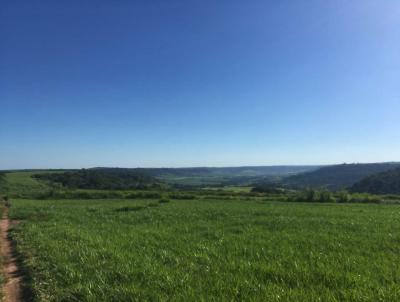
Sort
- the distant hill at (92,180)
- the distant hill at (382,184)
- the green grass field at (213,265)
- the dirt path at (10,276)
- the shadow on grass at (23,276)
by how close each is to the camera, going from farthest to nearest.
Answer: the distant hill at (382,184)
the distant hill at (92,180)
the dirt path at (10,276)
the shadow on grass at (23,276)
the green grass field at (213,265)

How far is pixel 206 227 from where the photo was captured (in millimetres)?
18359

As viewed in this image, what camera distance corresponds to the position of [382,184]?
12500 centimetres

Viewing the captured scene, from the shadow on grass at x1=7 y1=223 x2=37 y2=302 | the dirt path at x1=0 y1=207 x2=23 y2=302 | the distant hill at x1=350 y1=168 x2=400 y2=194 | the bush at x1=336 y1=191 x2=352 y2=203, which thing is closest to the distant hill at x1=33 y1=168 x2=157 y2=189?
the bush at x1=336 y1=191 x2=352 y2=203

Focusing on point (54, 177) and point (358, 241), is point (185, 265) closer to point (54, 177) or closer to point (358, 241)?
point (358, 241)

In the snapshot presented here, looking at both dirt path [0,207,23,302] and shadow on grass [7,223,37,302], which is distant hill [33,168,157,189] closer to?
dirt path [0,207,23,302]

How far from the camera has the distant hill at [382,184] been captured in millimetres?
120438

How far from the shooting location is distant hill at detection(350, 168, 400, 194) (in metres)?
120

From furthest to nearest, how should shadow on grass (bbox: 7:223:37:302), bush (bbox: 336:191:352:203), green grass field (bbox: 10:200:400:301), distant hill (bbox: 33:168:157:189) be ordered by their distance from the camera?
1. distant hill (bbox: 33:168:157:189)
2. bush (bbox: 336:191:352:203)
3. shadow on grass (bbox: 7:223:37:302)
4. green grass field (bbox: 10:200:400:301)

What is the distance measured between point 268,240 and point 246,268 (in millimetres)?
4778

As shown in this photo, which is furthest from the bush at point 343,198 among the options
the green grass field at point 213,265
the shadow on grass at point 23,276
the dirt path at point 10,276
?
the shadow on grass at point 23,276

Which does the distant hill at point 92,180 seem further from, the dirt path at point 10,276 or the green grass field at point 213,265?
the green grass field at point 213,265

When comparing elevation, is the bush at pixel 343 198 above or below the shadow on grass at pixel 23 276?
below

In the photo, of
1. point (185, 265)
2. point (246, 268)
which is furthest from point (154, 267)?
point (246, 268)

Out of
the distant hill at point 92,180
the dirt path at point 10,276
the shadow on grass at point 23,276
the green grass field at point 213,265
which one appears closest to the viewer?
the green grass field at point 213,265
